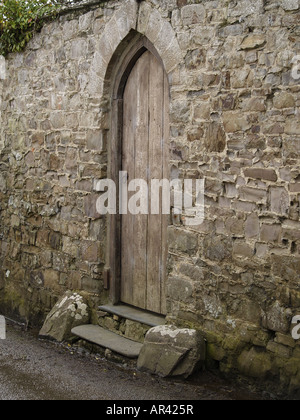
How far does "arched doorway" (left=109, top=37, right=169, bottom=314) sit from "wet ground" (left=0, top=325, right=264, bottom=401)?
84 cm

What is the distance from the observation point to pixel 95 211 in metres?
6.42

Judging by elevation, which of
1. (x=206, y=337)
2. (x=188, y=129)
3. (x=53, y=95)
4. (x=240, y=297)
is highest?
(x=53, y=95)

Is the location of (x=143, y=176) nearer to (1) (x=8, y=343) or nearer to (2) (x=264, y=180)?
(2) (x=264, y=180)

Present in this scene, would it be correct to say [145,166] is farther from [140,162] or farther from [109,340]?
[109,340]

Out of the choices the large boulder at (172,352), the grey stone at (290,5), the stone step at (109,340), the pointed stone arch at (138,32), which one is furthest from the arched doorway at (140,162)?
the grey stone at (290,5)

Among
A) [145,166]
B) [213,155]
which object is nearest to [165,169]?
[145,166]

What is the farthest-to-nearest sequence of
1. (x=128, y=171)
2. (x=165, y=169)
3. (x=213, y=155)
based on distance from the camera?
1. (x=128, y=171)
2. (x=165, y=169)
3. (x=213, y=155)

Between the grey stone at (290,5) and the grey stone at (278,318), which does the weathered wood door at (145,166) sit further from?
the grey stone at (290,5)

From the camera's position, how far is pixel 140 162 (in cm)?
607

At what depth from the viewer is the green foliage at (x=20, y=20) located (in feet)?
23.1

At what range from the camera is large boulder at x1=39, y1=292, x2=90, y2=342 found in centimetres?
637

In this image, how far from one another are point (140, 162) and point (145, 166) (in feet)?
0.28

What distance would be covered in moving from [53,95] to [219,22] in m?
2.55
